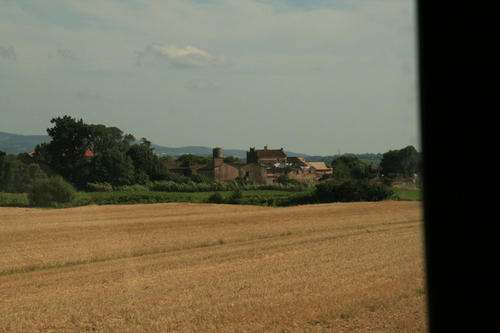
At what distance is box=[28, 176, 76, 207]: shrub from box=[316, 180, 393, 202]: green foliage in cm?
2029

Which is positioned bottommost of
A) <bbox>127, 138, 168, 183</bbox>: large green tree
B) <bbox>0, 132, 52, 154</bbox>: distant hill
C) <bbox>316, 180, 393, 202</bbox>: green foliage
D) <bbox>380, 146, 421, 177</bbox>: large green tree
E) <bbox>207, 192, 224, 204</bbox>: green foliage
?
<bbox>207, 192, 224, 204</bbox>: green foliage

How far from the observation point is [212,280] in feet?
40.1

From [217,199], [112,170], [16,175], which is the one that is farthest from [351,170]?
[16,175]

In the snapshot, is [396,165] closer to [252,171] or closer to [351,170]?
[351,170]

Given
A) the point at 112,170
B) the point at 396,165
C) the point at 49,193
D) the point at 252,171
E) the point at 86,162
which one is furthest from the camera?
the point at 252,171

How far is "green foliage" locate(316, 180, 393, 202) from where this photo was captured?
140ft

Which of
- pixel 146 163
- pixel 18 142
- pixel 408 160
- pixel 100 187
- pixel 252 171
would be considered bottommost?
pixel 100 187

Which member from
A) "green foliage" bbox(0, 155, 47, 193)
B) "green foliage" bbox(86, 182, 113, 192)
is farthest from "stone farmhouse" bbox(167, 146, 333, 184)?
"green foliage" bbox(0, 155, 47, 193)

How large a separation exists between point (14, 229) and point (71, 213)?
10230 mm

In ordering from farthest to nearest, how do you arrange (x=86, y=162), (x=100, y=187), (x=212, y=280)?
(x=86, y=162) → (x=100, y=187) → (x=212, y=280)

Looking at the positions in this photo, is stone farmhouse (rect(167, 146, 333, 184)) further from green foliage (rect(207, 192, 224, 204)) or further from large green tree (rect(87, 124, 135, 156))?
green foliage (rect(207, 192, 224, 204))

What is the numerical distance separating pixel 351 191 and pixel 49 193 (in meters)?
23.5

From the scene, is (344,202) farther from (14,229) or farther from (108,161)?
(108,161)

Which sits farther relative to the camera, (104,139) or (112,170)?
(104,139)
